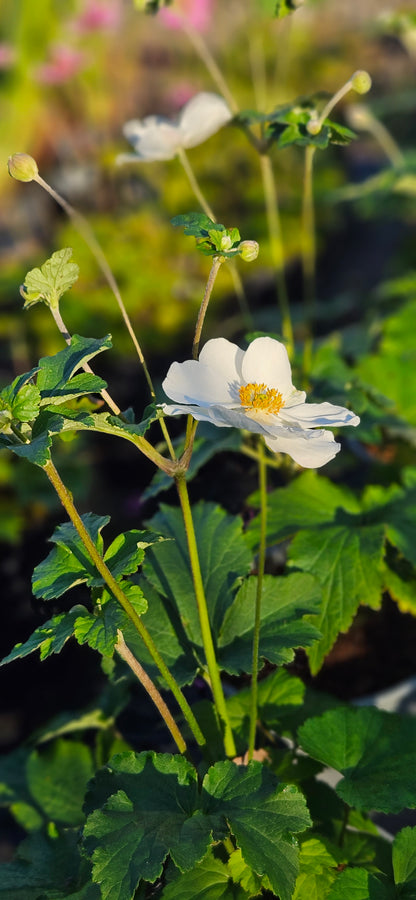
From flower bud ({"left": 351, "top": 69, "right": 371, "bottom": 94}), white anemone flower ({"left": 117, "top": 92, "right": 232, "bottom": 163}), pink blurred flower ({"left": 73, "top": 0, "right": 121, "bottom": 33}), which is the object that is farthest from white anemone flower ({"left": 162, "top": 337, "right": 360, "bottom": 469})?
pink blurred flower ({"left": 73, "top": 0, "right": 121, "bottom": 33})

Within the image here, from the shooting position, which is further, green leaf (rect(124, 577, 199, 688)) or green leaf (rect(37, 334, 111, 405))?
green leaf (rect(124, 577, 199, 688))

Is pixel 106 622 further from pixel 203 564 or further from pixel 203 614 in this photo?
pixel 203 564

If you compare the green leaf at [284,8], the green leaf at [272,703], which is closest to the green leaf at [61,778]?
the green leaf at [272,703]

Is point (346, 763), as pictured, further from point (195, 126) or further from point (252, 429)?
point (195, 126)

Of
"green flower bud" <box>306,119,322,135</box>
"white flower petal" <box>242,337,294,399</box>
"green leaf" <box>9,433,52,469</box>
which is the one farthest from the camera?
"green flower bud" <box>306,119,322,135</box>

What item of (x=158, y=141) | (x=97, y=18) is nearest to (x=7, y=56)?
(x=97, y=18)

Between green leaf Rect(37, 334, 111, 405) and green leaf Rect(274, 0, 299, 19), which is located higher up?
green leaf Rect(274, 0, 299, 19)

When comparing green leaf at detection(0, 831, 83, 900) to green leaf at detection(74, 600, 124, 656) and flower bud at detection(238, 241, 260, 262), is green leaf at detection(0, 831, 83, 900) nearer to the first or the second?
green leaf at detection(74, 600, 124, 656)
